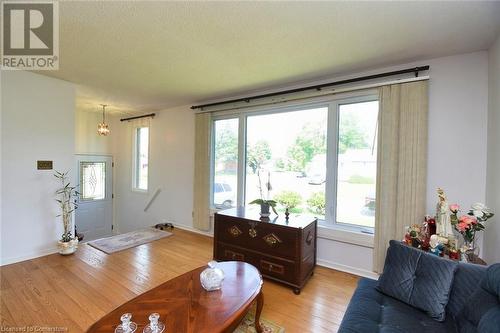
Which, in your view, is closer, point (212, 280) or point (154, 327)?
point (154, 327)

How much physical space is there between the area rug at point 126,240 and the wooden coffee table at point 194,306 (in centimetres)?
227

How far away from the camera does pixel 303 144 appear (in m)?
3.31

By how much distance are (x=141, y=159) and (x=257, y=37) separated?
4.44 metres

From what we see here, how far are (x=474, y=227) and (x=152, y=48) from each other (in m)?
3.33

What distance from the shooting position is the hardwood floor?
1984 millimetres

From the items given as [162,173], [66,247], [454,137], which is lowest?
[66,247]

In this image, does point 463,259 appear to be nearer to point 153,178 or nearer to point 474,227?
point 474,227

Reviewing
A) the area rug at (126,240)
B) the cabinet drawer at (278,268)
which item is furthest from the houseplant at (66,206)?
the cabinet drawer at (278,268)

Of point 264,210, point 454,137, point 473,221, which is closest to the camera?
point 473,221

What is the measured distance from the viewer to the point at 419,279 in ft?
5.36

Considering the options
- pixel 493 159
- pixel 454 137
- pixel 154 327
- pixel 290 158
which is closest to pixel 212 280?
pixel 154 327

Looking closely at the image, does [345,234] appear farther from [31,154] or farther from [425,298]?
[31,154]

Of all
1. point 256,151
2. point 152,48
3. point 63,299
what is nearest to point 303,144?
point 256,151

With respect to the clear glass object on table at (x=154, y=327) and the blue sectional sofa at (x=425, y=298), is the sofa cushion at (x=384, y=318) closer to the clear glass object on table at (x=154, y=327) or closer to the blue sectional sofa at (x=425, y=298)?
the blue sectional sofa at (x=425, y=298)
